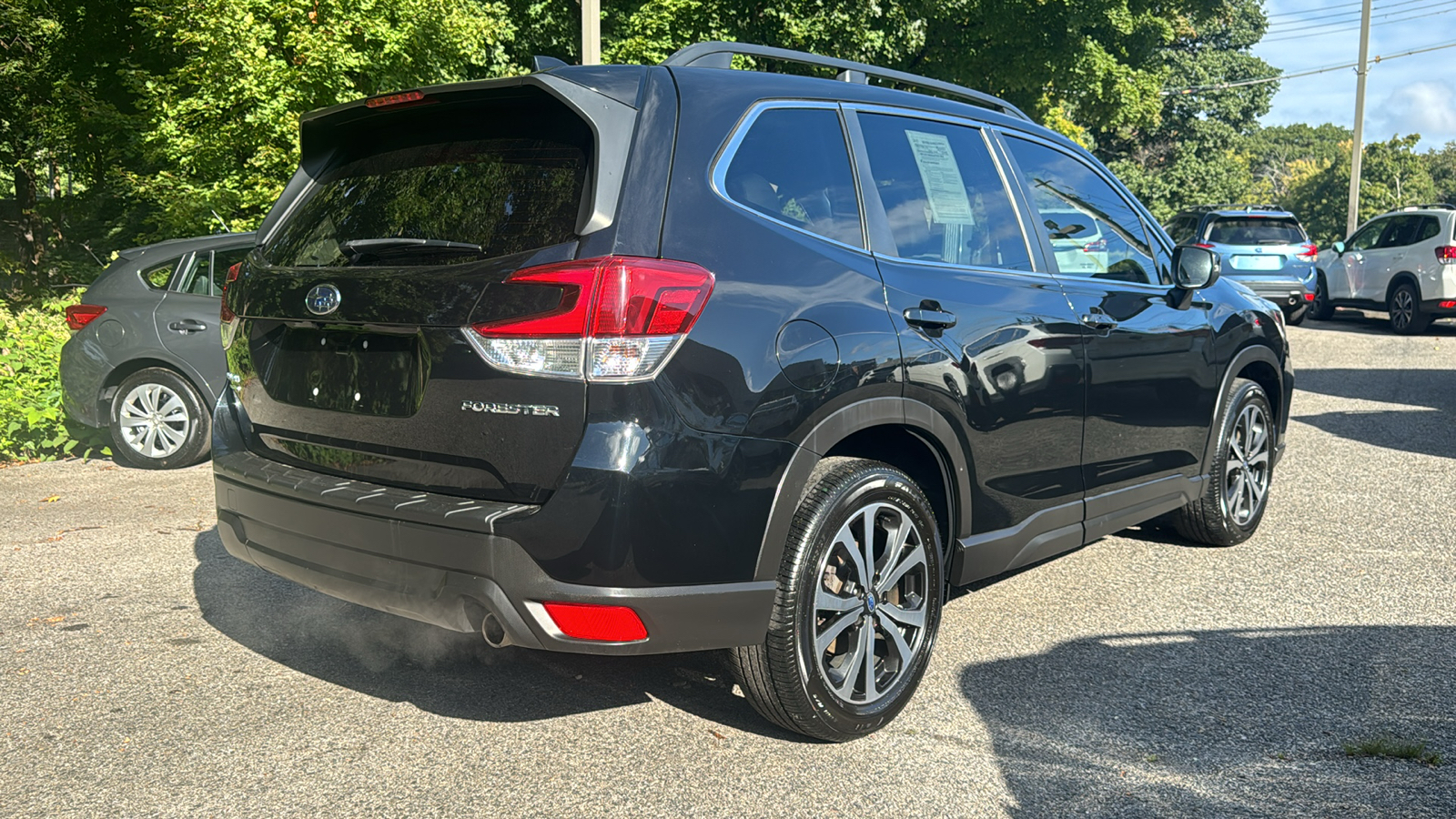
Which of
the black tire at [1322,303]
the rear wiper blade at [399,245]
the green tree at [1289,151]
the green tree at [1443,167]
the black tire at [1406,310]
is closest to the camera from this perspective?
the rear wiper blade at [399,245]

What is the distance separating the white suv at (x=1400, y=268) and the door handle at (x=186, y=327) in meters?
16.5

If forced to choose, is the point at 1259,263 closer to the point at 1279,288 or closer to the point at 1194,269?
the point at 1279,288

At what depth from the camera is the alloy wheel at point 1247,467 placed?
5.89m

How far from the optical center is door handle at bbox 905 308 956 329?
12.2 feet

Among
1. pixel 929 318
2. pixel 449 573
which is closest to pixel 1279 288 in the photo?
pixel 929 318

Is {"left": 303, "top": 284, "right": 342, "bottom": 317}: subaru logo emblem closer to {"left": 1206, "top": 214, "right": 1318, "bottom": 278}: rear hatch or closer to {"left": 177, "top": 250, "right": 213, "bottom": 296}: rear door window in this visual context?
{"left": 177, "top": 250, "right": 213, "bottom": 296}: rear door window

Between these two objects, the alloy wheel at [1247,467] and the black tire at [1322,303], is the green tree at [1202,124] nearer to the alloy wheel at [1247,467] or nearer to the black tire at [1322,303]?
the black tire at [1322,303]

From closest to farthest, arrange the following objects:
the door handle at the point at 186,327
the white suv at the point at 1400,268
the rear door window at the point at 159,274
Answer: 1. the door handle at the point at 186,327
2. the rear door window at the point at 159,274
3. the white suv at the point at 1400,268

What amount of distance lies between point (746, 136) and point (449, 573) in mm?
1441

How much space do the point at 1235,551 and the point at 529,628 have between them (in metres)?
4.09

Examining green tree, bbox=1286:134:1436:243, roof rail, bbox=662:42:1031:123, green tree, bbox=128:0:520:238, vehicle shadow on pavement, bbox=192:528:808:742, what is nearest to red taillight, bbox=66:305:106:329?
vehicle shadow on pavement, bbox=192:528:808:742

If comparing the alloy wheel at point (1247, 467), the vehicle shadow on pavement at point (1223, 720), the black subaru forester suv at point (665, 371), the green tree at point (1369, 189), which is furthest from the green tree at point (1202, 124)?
the black subaru forester suv at point (665, 371)

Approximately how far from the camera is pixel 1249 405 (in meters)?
5.96

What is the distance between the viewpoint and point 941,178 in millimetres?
4168
